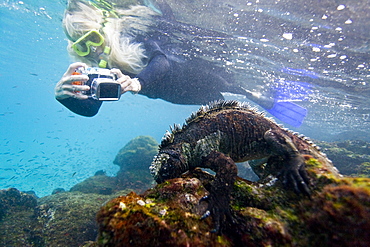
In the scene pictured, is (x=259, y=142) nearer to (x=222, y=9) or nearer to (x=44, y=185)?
(x=222, y=9)

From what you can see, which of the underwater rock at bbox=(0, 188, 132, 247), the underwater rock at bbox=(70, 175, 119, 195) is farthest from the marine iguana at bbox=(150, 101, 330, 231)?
the underwater rock at bbox=(70, 175, 119, 195)

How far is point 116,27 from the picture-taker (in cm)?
1048

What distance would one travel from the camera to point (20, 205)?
753cm

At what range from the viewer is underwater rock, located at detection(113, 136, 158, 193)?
12.0m

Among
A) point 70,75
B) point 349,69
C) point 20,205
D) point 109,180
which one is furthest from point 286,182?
point 349,69

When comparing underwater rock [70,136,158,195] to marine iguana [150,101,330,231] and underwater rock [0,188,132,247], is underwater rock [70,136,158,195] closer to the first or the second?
underwater rock [0,188,132,247]

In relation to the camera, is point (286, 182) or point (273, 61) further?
point (273, 61)

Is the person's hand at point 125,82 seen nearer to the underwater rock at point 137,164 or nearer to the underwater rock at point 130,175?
the underwater rock at point 130,175

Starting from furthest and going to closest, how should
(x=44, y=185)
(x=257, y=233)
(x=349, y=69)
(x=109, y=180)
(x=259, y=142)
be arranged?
1. (x=44, y=185)
2. (x=109, y=180)
3. (x=349, y=69)
4. (x=259, y=142)
5. (x=257, y=233)

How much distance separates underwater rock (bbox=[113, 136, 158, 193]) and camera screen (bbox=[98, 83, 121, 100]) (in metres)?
8.42

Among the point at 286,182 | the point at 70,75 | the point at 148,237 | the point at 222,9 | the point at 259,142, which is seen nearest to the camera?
the point at 148,237

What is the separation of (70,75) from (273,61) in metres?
14.0

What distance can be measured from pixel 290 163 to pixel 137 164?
14216mm

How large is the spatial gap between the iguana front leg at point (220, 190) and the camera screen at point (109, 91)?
2509mm
